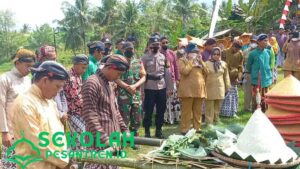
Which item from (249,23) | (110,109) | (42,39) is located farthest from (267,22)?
(42,39)

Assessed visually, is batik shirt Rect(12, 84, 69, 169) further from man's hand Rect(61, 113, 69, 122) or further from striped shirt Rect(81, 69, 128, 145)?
man's hand Rect(61, 113, 69, 122)

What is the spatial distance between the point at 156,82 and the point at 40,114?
430 cm

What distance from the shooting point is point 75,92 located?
5480 mm

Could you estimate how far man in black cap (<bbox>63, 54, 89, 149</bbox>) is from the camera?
5.42m

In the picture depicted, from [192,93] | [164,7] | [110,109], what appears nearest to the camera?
[110,109]

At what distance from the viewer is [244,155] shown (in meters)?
2.62

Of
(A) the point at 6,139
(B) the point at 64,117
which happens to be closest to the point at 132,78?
(B) the point at 64,117

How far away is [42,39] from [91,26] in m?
18.6

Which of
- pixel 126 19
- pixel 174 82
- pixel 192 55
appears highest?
pixel 126 19

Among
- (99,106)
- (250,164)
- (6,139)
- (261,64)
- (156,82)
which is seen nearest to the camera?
(250,164)

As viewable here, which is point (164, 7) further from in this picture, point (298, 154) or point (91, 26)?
point (298, 154)

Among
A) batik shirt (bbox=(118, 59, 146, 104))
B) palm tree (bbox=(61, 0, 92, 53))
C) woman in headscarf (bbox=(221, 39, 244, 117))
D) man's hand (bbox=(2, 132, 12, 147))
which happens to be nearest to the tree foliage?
palm tree (bbox=(61, 0, 92, 53))

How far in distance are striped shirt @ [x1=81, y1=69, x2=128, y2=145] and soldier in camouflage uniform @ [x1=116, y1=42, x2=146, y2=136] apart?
2586 mm

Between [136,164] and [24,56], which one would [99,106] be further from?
[24,56]
